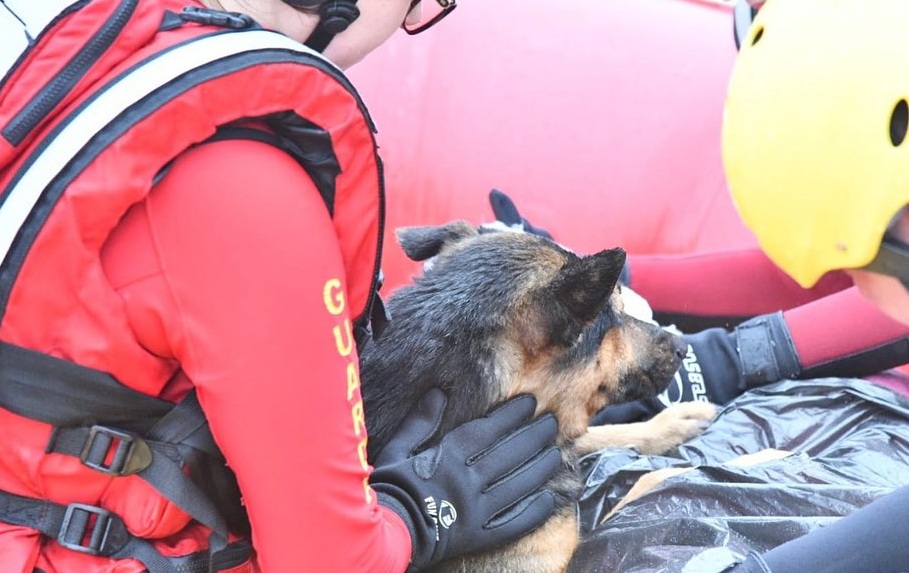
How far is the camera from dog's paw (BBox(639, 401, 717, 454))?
9.12 ft

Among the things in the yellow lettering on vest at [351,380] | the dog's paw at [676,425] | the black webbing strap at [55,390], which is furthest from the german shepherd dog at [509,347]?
the black webbing strap at [55,390]

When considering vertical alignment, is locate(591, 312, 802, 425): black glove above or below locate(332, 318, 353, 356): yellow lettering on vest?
below

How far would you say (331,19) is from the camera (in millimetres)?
1608

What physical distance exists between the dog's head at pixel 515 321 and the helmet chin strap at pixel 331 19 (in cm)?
71

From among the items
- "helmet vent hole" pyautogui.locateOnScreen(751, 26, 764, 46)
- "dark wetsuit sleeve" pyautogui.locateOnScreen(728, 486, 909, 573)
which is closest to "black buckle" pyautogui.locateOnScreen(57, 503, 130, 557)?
"dark wetsuit sleeve" pyautogui.locateOnScreen(728, 486, 909, 573)

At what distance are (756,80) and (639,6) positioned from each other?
250 cm

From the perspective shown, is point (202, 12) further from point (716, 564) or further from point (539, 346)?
point (716, 564)

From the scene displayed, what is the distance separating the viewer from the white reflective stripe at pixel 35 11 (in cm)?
148

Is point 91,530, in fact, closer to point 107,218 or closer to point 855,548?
point 107,218

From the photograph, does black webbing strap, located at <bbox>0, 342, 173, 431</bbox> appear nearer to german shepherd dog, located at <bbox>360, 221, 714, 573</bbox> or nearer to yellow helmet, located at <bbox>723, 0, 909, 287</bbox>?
german shepherd dog, located at <bbox>360, 221, 714, 573</bbox>

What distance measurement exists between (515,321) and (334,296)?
76 centimetres

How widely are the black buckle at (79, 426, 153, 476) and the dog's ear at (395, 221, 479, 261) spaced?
1158 millimetres

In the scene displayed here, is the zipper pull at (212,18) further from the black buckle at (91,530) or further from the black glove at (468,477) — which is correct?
the black glove at (468,477)

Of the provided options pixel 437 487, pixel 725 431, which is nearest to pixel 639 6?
pixel 725 431
